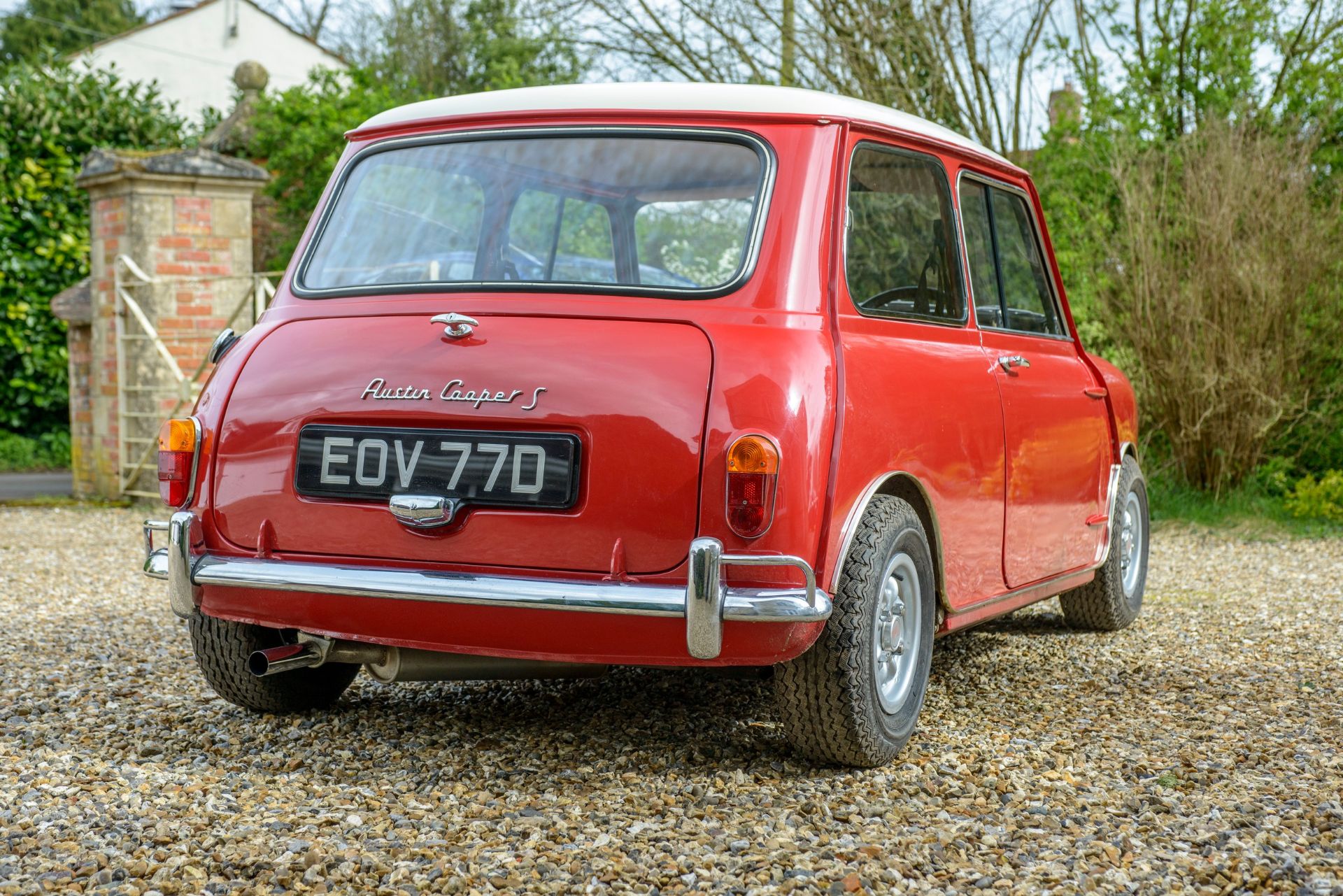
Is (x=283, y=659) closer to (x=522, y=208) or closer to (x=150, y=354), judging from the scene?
(x=522, y=208)

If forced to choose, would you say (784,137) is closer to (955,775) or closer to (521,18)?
(955,775)

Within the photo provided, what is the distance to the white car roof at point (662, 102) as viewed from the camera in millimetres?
3773

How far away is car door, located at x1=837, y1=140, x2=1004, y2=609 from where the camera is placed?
3.65 m

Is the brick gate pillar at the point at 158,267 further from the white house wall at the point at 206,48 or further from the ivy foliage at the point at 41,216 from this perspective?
→ the white house wall at the point at 206,48

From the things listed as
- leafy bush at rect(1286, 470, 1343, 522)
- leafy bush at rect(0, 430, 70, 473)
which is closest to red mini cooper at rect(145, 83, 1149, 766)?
leafy bush at rect(1286, 470, 1343, 522)

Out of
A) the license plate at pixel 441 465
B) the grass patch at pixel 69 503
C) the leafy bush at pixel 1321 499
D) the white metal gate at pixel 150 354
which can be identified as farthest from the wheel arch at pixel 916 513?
the grass patch at pixel 69 503

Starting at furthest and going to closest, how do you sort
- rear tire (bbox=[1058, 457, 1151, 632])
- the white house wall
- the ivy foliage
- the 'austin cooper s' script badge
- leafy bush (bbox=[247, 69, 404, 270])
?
the white house wall, the ivy foliage, leafy bush (bbox=[247, 69, 404, 270]), rear tire (bbox=[1058, 457, 1151, 632]), the 'austin cooper s' script badge

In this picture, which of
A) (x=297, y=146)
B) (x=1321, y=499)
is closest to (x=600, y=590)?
(x=1321, y=499)

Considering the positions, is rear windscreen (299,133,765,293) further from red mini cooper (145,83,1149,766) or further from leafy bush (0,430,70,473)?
leafy bush (0,430,70,473)

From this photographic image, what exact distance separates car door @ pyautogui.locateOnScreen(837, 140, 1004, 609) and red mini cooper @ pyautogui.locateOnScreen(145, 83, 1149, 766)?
0.01m

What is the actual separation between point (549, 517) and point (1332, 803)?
2061 millimetres

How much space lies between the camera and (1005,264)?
4914 mm

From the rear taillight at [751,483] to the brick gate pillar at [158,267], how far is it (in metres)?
7.91

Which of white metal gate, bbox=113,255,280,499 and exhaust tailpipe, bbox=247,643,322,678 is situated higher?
white metal gate, bbox=113,255,280,499
